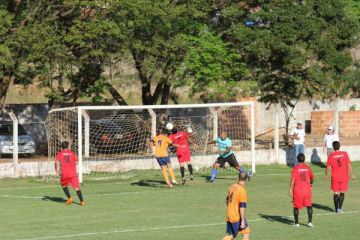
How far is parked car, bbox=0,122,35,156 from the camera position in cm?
3706

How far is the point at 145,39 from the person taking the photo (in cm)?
3681

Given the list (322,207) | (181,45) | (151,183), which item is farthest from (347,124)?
(322,207)

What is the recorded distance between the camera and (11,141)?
3744 cm

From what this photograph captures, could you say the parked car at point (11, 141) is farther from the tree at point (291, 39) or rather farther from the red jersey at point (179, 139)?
the red jersey at point (179, 139)

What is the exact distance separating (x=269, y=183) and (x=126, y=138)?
725 centimetres

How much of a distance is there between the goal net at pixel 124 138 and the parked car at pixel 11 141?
2.97 metres

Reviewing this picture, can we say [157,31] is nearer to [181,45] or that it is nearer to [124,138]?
[181,45]

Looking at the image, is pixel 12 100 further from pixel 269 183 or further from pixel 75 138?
pixel 269 183

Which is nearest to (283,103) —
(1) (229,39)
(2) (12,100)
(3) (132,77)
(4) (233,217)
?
(1) (229,39)

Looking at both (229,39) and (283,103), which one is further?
(283,103)

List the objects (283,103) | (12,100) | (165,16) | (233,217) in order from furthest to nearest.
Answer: (12,100) < (283,103) < (165,16) < (233,217)

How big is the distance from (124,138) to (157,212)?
489 inches

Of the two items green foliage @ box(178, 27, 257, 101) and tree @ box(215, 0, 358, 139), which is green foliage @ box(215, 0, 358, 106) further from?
green foliage @ box(178, 27, 257, 101)

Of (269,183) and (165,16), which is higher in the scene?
(165,16)
